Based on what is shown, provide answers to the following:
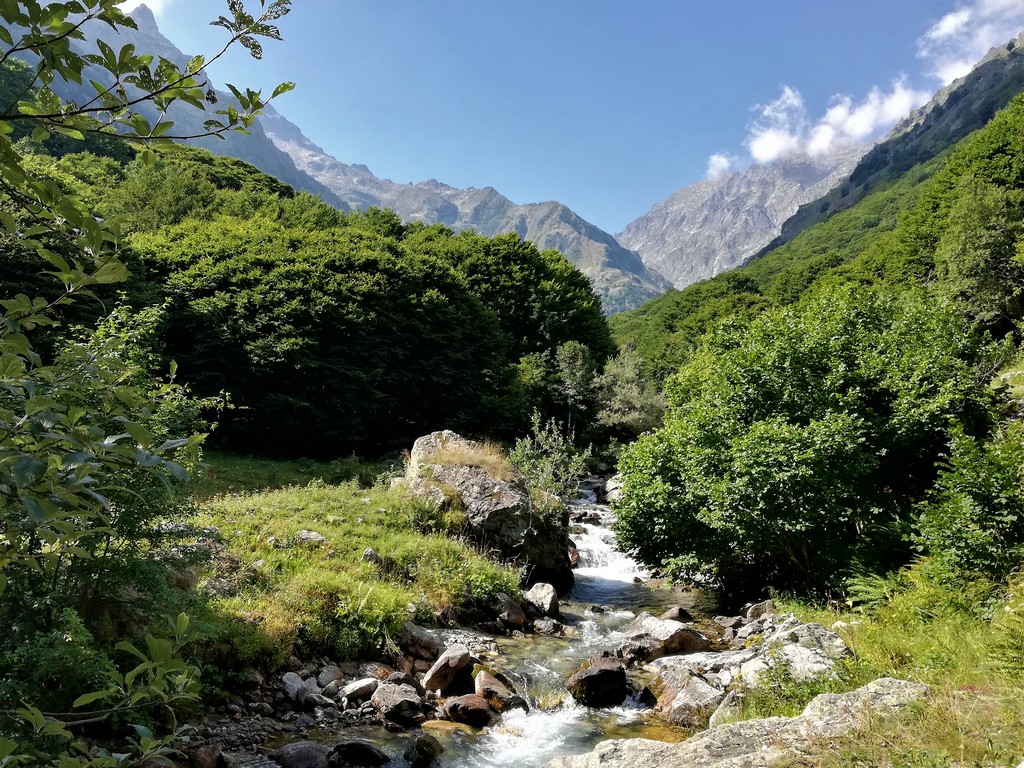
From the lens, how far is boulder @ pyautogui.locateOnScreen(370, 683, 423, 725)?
773cm

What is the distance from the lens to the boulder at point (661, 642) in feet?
34.4

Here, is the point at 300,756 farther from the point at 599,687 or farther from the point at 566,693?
the point at 599,687

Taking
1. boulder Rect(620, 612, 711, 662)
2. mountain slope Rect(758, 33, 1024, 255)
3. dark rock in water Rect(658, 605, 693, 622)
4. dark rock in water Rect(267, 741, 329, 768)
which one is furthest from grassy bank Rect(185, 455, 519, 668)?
mountain slope Rect(758, 33, 1024, 255)

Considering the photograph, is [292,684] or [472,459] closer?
[292,684]

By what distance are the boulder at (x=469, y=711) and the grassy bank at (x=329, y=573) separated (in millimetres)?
1817

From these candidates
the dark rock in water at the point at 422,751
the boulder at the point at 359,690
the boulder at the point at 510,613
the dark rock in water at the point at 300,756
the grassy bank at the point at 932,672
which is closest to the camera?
the grassy bank at the point at 932,672

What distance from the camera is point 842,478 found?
11.0 meters

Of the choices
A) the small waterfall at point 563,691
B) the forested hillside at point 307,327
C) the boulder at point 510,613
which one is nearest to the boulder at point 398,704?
the small waterfall at point 563,691

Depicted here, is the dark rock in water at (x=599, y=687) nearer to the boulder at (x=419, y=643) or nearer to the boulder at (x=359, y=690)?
the boulder at (x=419, y=643)

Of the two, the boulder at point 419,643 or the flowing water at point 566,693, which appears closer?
the flowing water at point 566,693

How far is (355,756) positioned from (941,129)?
136870mm

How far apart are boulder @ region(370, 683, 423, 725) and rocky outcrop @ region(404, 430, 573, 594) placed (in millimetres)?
6586

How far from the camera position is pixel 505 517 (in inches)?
592

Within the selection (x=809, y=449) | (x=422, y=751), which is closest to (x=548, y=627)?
(x=422, y=751)
